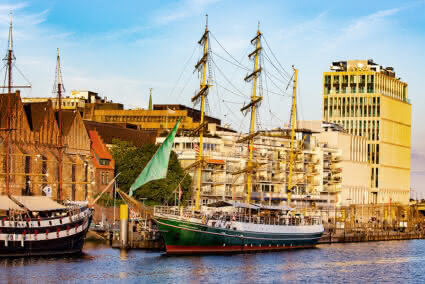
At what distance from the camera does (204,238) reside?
9994cm

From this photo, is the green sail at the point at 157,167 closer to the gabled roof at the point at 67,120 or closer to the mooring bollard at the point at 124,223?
the mooring bollard at the point at 124,223

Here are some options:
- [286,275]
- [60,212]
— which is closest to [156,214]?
[60,212]

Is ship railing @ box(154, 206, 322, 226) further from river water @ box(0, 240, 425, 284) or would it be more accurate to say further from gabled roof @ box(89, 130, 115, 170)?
gabled roof @ box(89, 130, 115, 170)

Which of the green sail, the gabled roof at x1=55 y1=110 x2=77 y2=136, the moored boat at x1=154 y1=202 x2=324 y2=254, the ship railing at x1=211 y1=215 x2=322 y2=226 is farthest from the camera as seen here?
the gabled roof at x1=55 y1=110 x2=77 y2=136

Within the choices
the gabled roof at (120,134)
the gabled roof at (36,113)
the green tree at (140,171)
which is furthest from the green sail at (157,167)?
the gabled roof at (120,134)

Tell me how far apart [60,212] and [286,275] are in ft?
96.8

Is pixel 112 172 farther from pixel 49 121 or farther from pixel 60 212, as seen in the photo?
pixel 60 212

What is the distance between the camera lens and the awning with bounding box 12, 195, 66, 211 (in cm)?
9814

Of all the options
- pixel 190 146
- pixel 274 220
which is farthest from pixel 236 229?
pixel 190 146

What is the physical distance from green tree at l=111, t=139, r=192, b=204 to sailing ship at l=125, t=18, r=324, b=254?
1819 centimetres

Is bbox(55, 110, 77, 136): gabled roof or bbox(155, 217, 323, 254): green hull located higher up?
bbox(55, 110, 77, 136): gabled roof

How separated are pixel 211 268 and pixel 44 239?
18832 mm

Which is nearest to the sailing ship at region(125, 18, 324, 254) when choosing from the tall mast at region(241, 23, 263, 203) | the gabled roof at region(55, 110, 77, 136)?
the tall mast at region(241, 23, 263, 203)

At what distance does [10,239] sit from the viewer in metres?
91.0
